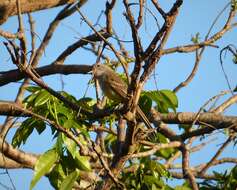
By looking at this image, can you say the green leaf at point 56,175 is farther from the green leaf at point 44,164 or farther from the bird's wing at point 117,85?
the bird's wing at point 117,85

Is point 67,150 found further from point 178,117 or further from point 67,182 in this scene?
point 178,117

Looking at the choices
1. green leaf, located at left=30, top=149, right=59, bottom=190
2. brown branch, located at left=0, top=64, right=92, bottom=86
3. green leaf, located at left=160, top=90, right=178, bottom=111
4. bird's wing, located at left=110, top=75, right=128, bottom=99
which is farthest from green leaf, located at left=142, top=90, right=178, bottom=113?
brown branch, located at left=0, top=64, right=92, bottom=86

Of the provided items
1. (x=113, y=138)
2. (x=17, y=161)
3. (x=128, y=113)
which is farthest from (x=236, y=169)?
(x=17, y=161)

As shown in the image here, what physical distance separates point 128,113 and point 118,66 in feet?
7.62

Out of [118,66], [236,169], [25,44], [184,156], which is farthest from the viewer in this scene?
[118,66]

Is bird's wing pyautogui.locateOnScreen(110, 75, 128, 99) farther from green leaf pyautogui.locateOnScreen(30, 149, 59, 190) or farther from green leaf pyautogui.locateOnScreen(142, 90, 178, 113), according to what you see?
green leaf pyautogui.locateOnScreen(30, 149, 59, 190)

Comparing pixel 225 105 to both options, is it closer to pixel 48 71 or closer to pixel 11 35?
pixel 48 71

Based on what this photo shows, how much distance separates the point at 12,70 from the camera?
5.91 meters

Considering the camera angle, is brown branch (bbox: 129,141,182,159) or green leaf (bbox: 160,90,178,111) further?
green leaf (bbox: 160,90,178,111)

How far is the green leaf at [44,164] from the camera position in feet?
11.3

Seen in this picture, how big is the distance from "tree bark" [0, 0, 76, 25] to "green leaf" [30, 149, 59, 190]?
3033 mm

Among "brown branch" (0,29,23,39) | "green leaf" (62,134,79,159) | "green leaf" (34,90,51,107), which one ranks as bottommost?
"green leaf" (62,134,79,159)

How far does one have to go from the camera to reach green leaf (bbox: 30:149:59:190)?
11.3 feet

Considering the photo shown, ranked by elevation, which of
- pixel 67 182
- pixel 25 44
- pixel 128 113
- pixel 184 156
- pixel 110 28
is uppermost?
pixel 110 28
